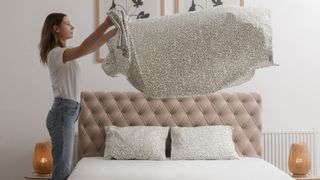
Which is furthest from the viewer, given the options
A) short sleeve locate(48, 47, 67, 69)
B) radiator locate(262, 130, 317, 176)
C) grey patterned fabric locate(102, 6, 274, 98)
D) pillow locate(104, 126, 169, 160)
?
radiator locate(262, 130, 317, 176)

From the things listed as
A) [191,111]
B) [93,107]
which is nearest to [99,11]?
[93,107]

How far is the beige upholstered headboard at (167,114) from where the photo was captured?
5.28 metres

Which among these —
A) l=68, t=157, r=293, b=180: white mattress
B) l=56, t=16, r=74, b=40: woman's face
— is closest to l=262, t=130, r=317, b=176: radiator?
l=68, t=157, r=293, b=180: white mattress

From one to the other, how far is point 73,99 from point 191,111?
1.86 meters

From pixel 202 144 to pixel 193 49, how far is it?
2.22 m

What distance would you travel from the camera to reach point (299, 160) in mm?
5070

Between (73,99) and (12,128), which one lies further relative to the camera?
(12,128)

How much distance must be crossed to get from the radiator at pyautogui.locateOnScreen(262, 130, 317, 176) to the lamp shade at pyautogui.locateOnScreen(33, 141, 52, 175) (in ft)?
6.72

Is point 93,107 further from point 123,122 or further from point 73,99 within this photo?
point 73,99

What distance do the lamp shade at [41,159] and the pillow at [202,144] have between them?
43.4 inches

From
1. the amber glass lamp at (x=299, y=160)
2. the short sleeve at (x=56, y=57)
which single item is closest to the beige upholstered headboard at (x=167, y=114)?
the amber glass lamp at (x=299, y=160)

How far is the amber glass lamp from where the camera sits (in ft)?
16.6

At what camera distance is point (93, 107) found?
17.3ft

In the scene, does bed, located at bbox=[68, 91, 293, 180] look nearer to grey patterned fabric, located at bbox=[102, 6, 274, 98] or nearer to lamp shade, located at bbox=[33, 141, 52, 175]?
lamp shade, located at bbox=[33, 141, 52, 175]
